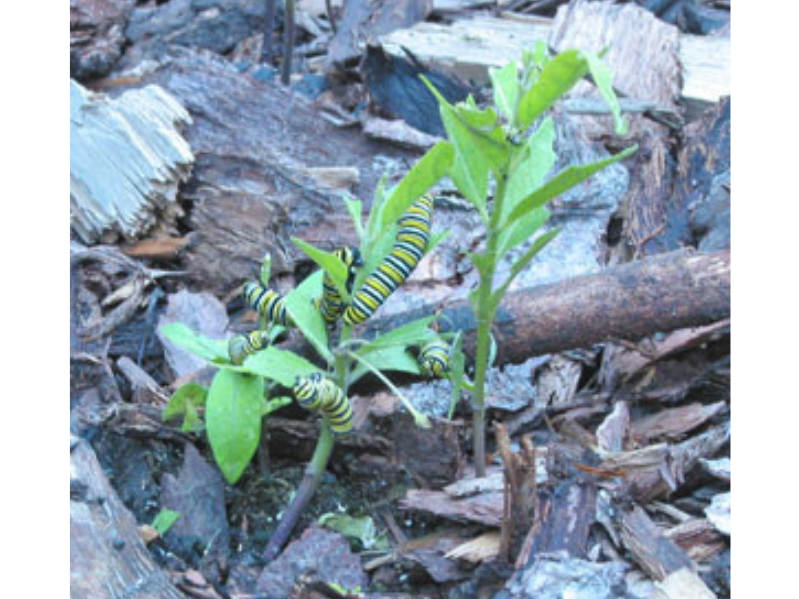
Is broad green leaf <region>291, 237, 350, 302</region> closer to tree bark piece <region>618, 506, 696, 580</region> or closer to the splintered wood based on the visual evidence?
the splintered wood

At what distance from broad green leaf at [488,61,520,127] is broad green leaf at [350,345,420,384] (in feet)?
1.63

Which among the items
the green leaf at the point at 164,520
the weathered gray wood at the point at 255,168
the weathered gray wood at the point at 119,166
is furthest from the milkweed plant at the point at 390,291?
the weathered gray wood at the point at 119,166

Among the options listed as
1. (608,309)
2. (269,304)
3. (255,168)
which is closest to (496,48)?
(255,168)

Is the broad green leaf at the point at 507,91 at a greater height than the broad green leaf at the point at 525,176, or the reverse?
the broad green leaf at the point at 507,91

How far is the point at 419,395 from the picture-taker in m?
2.23

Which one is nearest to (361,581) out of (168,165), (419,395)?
(419,395)

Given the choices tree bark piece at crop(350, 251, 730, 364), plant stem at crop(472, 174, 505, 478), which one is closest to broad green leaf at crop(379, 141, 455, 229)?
plant stem at crop(472, 174, 505, 478)

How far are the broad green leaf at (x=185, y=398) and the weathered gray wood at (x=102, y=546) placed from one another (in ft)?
0.55

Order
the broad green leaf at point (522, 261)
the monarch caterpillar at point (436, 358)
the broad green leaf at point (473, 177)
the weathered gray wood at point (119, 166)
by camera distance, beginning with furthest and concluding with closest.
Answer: the weathered gray wood at point (119, 166)
the monarch caterpillar at point (436, 358)
the broad green leaf at point (473, 177)
the broad green leaf at point (522, 261)

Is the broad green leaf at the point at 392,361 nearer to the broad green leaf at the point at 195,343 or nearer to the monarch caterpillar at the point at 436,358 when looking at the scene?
the monarch caterpillar at the point at 436,358

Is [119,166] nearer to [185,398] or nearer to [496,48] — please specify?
[185,398]

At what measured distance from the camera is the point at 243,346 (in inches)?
71.7

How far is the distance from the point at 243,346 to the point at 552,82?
734 mm

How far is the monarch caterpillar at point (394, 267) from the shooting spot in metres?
1.82
